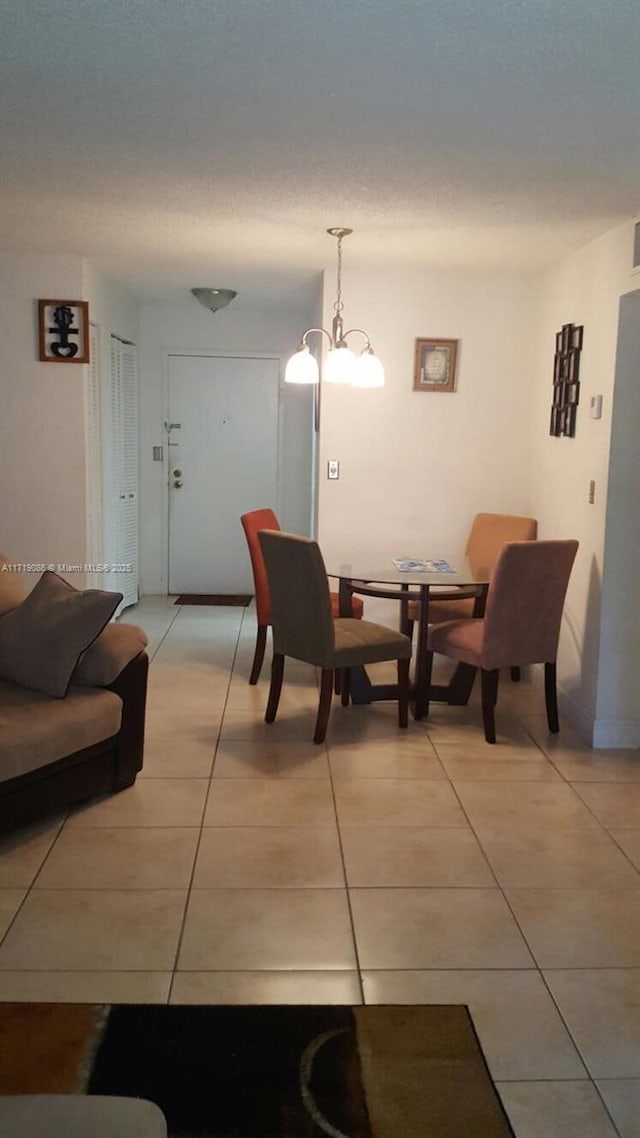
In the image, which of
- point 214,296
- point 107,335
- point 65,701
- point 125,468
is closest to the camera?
point 65,701

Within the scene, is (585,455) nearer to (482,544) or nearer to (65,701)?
(482,544)

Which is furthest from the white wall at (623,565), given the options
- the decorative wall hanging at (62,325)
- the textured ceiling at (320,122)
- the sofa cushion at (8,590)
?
the decorative wall hanging at (62,325)

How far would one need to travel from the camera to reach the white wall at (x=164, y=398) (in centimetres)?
675

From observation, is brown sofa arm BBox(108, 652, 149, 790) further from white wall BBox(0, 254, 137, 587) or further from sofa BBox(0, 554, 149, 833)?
white wall BBox(0, 254, 137, 587)

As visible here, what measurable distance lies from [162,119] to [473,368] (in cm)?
281

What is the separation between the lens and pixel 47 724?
2.99 metres

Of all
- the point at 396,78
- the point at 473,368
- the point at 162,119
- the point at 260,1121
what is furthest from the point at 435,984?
the point at 473,368

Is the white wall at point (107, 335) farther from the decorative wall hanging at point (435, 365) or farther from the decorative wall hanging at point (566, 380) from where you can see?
the decorative wall hanging at point (566, 380)

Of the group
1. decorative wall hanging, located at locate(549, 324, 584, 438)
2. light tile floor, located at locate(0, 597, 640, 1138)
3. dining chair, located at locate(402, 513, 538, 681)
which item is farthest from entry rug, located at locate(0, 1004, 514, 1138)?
decorative wall hanging, located at locate(549, 324, 584, 438)

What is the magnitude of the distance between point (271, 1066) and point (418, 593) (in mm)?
2446

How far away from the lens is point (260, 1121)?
185cm

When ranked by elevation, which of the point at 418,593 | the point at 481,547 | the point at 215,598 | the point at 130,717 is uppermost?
the point at 481,547

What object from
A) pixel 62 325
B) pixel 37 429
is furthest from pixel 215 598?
pixel 62 325

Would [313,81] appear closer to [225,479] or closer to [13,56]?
[13,56]
